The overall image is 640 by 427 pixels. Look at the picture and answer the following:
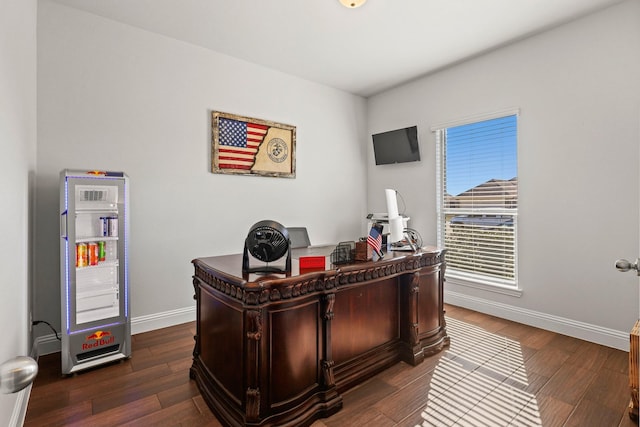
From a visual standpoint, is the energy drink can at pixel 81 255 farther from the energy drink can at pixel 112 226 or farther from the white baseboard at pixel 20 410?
the white baseboard at pixel 20 410

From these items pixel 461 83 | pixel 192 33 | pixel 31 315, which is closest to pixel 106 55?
pixel 192 33

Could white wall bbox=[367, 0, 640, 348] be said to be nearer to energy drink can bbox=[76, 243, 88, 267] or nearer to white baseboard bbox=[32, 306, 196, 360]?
white baseboard bbox=[32, 306, 196, 360]

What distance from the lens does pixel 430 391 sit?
215 cm

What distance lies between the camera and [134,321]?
312cm

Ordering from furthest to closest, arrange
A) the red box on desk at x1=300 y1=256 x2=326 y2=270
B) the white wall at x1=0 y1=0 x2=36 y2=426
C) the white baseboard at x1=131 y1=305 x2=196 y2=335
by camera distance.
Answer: the white baseboard at x1=131 y1=305 x2=196 y2=335 → the red box on desk at x1=300 y1=256 x2=326 y2=270 → the white wall at x1=0 y1=0 x2=36 y2=426

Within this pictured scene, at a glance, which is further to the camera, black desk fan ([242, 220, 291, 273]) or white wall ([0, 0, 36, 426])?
black desk fan ([242, 220, 291, 273])

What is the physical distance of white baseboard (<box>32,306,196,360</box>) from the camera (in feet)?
8.80

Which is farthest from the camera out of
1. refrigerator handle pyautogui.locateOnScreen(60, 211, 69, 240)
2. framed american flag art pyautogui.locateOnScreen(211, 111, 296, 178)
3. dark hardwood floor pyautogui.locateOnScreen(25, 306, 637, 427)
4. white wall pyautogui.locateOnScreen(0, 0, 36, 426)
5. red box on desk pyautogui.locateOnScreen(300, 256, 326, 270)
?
framed american flag art pyautogui.locateOnScreen(211, 111, 296, 178)

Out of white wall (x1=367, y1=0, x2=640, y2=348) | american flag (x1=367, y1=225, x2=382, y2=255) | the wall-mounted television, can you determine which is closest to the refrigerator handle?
american flag (x1=367, y1=225, x2=382, y2=255)

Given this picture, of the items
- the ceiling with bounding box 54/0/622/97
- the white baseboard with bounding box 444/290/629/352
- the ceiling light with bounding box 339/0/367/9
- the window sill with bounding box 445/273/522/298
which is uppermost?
the ceiling with bounding box 54/0/622/97

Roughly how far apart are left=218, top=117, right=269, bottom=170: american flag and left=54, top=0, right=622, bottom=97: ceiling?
0.81 metres

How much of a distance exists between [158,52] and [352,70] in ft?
7.50

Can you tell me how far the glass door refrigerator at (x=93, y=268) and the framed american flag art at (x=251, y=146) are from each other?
1.25 metres

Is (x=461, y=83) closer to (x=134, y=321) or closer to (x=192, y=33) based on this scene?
(x=192, y=33)
